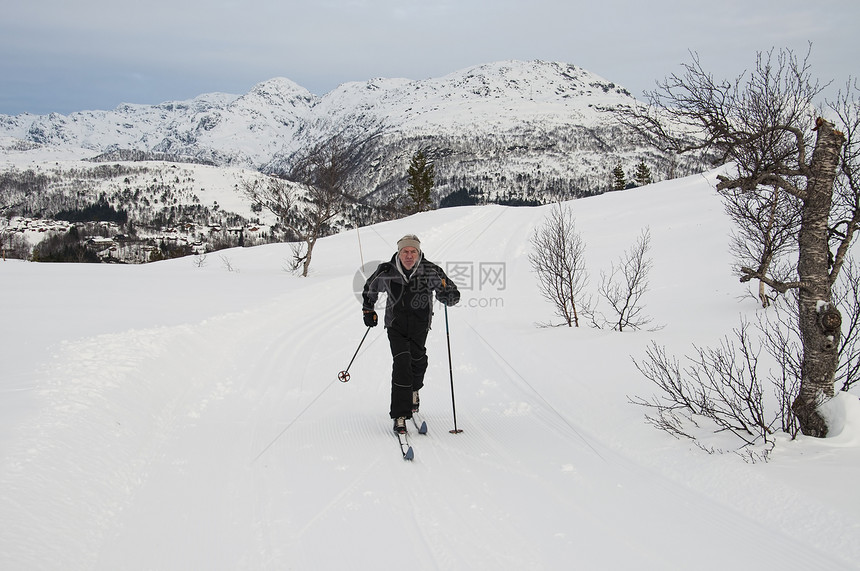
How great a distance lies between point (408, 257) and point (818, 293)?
3816 millimetres

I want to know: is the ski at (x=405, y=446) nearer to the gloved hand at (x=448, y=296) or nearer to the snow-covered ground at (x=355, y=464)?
the snow-covered ground at (x=355, y=464)

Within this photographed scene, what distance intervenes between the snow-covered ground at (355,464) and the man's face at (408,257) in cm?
185

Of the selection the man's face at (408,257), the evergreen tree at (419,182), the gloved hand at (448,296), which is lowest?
the gloved hand at (448,296)

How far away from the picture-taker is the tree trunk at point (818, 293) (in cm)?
418

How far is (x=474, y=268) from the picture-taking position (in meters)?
25.1

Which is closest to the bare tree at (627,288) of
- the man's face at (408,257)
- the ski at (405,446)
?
the man's face at (408,257)

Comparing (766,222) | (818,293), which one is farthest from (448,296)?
(766,222)

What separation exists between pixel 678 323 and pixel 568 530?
374 inches

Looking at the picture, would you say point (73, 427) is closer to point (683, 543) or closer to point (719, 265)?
point (683, 543)

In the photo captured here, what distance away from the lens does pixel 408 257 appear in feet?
18.1

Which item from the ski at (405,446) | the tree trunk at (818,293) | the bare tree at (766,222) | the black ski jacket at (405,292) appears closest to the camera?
the tree trunk at (818,293)

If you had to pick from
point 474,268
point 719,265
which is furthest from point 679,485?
point 474,268

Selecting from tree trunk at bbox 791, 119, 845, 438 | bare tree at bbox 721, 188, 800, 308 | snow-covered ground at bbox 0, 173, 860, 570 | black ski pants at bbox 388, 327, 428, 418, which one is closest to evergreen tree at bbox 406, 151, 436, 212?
bare tree at bbox 721, 188, 800, 308

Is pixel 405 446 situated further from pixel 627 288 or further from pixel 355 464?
pixel 627 288
